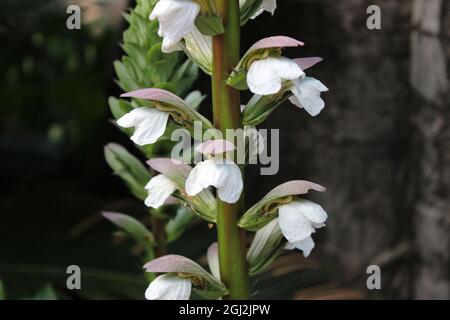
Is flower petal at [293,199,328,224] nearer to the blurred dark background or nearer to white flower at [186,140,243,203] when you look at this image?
white flower at [186,140,243,203]

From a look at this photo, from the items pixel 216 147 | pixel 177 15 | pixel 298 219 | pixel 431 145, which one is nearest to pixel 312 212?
pixel 298 219

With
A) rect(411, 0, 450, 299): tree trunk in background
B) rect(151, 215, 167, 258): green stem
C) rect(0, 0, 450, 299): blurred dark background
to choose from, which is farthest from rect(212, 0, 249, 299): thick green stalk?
rect(411, 0, 450, 299): tree trunk in background

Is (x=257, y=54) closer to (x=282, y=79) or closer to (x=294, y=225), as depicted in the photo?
(x=282, y=79)

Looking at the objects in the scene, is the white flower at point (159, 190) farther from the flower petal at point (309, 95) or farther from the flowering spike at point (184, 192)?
the flower petal at point (309, 95)

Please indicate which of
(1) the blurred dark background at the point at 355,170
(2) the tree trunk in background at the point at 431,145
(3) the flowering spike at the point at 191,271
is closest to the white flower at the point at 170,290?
(3) the flowering spike at the point at 191,271

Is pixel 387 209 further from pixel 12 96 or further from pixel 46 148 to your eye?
pixel 46 148
